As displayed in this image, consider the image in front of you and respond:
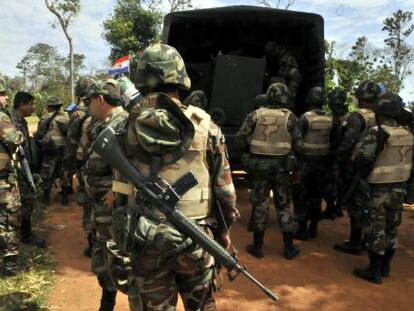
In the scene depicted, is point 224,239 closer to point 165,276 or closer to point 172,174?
point 165,276

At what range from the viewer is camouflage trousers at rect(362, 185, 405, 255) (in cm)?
433

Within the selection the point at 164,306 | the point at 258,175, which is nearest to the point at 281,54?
the point at 258,175

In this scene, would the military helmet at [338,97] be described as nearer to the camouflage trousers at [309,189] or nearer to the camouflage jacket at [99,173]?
the camouflage trousers at [309,189]

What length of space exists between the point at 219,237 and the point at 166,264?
1.38ft

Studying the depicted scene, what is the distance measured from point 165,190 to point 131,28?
62.6 feet

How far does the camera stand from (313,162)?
5.54m

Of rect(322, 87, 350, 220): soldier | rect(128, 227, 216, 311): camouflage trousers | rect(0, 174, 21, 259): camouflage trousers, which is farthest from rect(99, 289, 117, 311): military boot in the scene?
rect(322, 87, 350, 220): soldier

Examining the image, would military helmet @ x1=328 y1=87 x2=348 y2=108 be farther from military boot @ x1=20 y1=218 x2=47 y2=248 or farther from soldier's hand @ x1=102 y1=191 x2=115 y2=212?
military boot @ x1=20 y1=218 x2=47 y2=248

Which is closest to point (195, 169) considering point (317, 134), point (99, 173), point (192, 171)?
point (192, 171)

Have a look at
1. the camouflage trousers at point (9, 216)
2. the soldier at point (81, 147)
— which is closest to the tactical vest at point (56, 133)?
the soldier at point (81, 147)

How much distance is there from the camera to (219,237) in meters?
2.63

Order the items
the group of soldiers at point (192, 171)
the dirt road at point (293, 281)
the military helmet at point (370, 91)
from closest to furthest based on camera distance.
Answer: the group of soldiers at point (192, 171)
the dirt road at point (293, 281)
the military helmet at point (370, 91)

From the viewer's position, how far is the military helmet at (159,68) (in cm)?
235

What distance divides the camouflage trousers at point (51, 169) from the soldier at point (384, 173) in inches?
187
